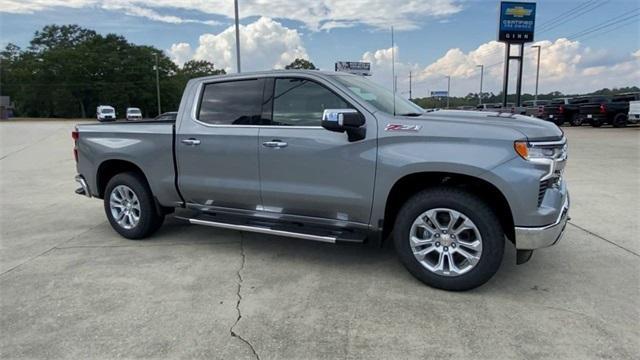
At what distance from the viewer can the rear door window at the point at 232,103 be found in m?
4.88

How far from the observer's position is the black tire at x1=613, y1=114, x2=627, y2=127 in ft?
84.7

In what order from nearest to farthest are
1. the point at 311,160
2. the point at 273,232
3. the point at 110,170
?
the point at 311,160, the point at 273,232, the point at 110,170

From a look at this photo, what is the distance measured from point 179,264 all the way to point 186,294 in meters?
0.80

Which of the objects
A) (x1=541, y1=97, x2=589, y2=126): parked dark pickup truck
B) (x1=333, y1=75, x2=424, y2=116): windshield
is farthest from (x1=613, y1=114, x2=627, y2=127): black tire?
(x1=333, y1=75, x2=424, y2=116): windshield

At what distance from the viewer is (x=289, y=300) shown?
155 inches

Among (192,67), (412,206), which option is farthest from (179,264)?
(192,67)

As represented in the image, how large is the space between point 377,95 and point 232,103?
149cm

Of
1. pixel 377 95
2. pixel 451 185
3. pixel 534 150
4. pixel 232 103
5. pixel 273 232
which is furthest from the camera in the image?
pixel 232 103

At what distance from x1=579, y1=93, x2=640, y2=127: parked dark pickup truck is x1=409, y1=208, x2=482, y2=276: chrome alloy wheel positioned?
26.5 metres

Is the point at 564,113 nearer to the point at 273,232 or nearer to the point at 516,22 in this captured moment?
the point at 516,22

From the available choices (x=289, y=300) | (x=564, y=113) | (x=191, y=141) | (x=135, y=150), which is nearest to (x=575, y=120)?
(x=564, y=113)

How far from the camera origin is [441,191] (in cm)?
404

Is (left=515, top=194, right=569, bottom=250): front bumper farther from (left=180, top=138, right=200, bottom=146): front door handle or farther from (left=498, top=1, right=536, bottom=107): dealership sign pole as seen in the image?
(left=498, top=1, right=536, bottom=107): dealership sign pole

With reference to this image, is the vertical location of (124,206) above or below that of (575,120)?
below
